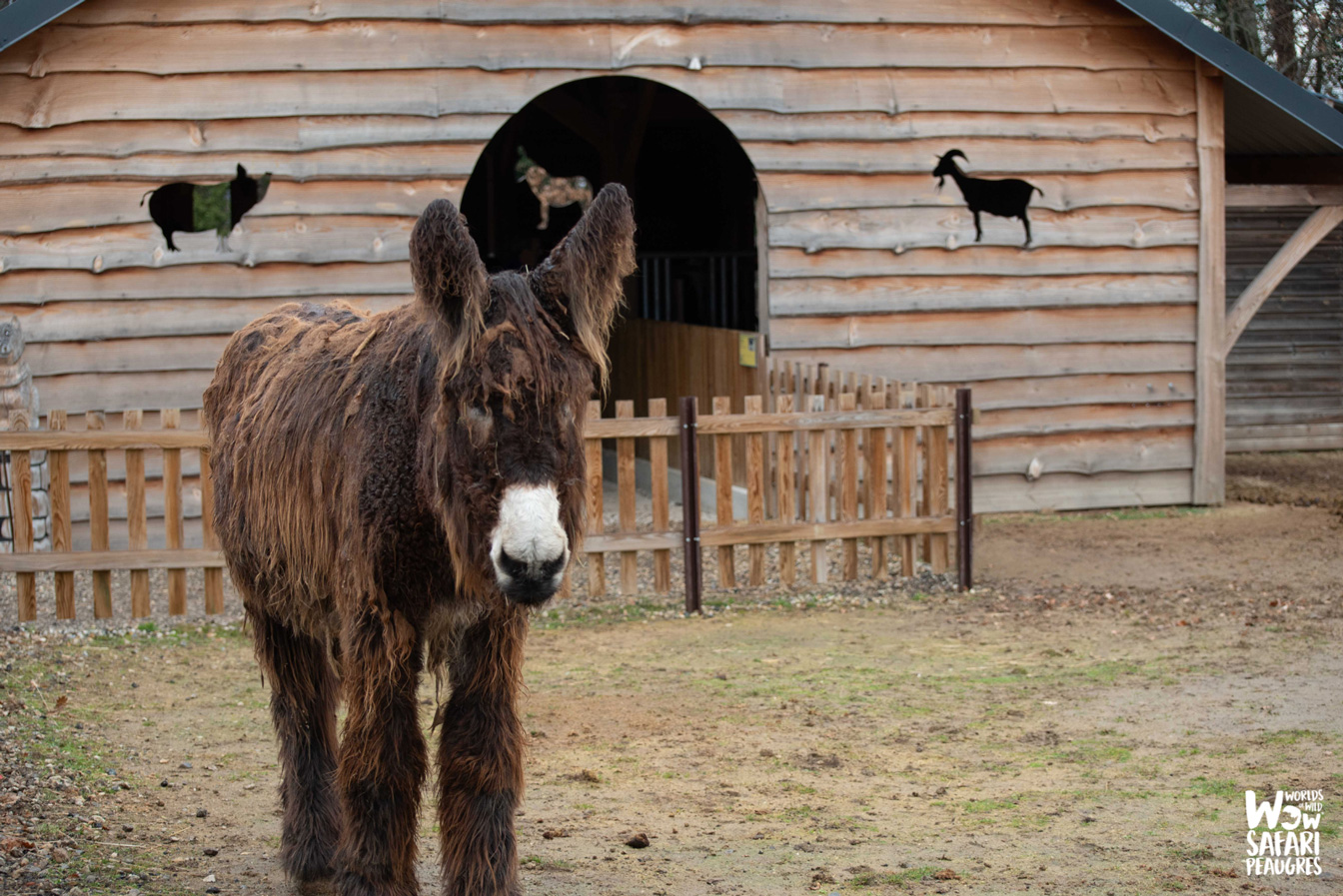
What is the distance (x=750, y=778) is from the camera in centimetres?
516

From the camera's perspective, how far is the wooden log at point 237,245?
9.44m

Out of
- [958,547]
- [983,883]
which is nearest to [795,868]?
[983,883]

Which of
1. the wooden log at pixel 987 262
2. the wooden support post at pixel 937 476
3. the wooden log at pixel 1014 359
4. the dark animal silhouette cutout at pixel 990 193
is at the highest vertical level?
the dark animal silhouette cutout at pixel 990 193

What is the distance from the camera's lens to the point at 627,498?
8.27 meters

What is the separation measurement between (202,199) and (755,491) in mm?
4691

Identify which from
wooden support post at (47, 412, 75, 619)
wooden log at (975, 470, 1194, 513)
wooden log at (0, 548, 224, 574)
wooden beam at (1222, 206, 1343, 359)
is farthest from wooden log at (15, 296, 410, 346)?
wooden beam at (1222, 206, 1343, 359)

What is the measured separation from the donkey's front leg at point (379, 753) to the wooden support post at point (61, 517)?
16.3ft

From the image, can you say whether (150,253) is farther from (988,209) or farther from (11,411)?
(988,209)

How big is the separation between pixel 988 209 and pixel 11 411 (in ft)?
25.4

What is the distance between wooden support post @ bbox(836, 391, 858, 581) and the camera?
8.57m

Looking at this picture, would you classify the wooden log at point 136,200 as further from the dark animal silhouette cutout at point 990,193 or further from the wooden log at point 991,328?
the dark animal silhouette cutout at point 990,193

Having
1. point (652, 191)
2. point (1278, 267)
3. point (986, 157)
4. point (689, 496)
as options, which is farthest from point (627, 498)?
point (652, 191)

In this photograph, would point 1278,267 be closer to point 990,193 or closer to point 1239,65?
point 1239,65

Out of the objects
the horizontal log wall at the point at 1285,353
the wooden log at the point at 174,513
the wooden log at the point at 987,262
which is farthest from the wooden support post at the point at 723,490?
the horizontal log wall at the point at 1285,353
